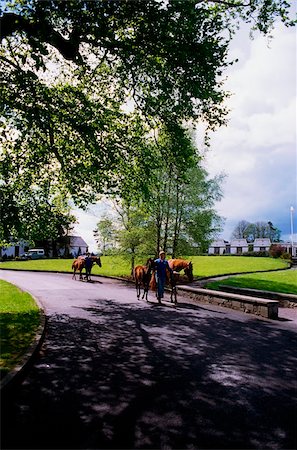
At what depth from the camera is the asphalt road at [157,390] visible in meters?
3.99

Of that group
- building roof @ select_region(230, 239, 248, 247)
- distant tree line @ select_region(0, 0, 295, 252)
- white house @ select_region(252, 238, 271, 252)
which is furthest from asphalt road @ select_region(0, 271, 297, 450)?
building roof @ select_region(230, 239, 248, 247)

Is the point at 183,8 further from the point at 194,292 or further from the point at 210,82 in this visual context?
the point at 194,292

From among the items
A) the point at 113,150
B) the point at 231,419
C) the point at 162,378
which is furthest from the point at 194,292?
the point at 231,419

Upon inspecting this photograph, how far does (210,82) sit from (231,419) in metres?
10.3

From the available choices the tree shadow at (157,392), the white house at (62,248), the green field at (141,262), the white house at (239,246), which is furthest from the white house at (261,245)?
the tree shadow at (157,392)

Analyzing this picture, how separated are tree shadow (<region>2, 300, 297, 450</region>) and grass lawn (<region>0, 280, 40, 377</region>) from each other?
0.46 metres

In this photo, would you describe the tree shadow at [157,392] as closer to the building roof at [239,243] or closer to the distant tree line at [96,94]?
the distant tree line at [96,94]

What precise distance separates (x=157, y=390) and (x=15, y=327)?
17.1 ft

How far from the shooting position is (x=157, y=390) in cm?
534

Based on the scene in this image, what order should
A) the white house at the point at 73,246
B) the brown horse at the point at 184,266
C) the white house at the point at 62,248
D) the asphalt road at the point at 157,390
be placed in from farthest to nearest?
the white house at the point at 73,246, the white house at the point at 62,248, the brown horse at the point at 184,266, the asphalt road at the point at 157,390

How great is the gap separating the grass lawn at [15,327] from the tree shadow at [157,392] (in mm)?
460

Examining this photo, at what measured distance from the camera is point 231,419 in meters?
4.41

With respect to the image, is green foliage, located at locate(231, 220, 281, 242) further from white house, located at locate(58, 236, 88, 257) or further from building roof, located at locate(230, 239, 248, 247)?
white house, located at locate(58, 236, 88, 257)

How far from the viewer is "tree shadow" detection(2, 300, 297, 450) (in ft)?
13.1
